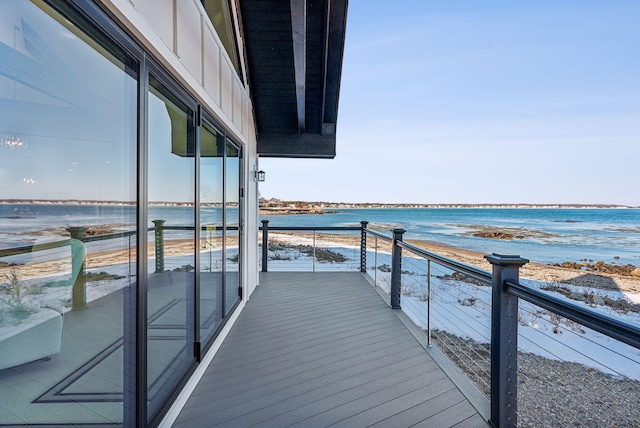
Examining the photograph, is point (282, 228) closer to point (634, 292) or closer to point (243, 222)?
point (243, 222)

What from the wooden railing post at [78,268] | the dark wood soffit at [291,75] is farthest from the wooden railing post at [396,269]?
the wooden railing post at [78,268]

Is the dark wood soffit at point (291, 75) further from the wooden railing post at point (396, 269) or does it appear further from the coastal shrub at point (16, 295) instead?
the coastal shrub at point (16, 295)

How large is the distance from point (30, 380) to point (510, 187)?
118ft

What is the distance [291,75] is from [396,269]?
114 inches

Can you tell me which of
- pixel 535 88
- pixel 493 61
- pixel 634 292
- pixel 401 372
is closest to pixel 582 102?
pixel 535 88

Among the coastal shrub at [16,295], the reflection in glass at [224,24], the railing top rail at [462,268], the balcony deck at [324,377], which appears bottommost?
the balcony deck at [324,377]

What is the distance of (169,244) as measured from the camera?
6.30ft

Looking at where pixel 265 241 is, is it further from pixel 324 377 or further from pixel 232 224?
pixel 324 377

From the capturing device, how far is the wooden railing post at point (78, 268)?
106 cm

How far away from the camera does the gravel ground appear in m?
2.61

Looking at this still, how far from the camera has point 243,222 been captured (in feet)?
14.1

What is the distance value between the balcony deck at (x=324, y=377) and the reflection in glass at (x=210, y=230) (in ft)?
1.17

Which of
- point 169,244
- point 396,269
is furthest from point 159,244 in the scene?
point 396,269

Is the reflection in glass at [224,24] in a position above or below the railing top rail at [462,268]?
above
